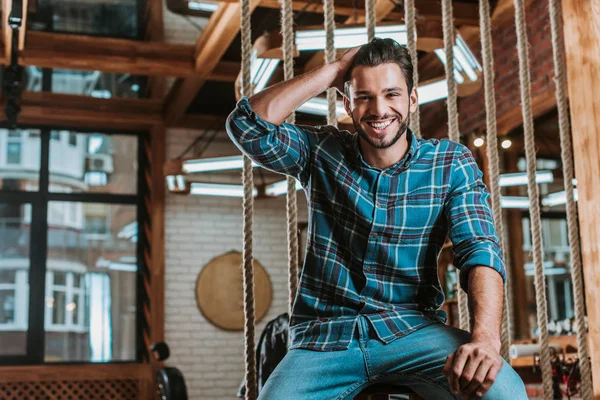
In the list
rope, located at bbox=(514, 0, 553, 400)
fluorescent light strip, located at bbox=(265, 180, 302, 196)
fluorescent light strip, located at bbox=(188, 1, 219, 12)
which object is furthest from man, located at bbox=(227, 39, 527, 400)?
fluorescent light strip, located at bbox=(188, 1, 219, 12)

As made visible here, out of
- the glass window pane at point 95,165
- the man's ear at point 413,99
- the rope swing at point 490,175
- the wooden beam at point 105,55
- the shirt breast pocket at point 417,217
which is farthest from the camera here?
the glass window pane at point 95,165

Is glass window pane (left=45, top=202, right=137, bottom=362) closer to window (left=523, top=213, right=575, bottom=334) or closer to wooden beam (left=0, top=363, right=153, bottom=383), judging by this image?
wooden beam (left=0, top=363, right=153, bottom=383)

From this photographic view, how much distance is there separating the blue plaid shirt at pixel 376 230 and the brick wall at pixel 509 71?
196 inches

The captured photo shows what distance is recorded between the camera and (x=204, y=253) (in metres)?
9.14

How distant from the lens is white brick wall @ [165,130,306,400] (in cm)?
887

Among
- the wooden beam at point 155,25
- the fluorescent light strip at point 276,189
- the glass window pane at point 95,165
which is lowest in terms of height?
the fluorescent light strip at point 276,189

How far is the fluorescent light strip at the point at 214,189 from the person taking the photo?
23.0 feet

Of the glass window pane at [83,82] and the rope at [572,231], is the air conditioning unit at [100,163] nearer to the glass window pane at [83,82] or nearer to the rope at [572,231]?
the glass window pane at [83,82]

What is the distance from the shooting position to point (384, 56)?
1680 millimetres

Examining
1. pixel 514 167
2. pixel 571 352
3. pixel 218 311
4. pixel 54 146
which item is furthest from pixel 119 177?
pixel 571 352

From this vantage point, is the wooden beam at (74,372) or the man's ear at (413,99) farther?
the wooden beam at (74,372)

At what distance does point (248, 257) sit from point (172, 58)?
225 inches

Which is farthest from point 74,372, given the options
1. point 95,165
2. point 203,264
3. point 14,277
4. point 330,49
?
point 330,49

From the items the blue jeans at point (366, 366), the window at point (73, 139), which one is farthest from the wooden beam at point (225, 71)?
the blue jeans at point (366, 366)
